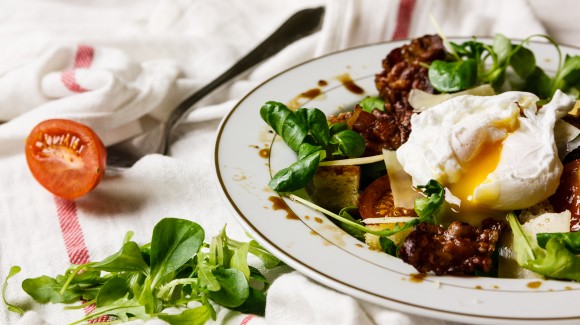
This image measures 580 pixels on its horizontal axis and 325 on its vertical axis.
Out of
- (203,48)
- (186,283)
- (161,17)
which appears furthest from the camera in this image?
(161,17)

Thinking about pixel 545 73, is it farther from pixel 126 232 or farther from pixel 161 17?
pixel 161 17

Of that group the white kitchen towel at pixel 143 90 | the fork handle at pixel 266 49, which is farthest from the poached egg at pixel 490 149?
the fork handle at pixel 266 49

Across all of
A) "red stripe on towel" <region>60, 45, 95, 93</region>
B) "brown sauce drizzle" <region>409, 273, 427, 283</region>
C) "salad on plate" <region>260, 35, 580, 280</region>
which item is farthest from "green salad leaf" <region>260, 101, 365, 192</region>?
"red stripe on towel" <region>60, 45, 95, 93</region>

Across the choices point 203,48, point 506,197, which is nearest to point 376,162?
point 506,197

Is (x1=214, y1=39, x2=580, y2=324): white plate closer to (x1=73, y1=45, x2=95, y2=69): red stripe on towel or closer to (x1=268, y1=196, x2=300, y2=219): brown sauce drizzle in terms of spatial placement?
(x1=268, y1=196, x2=300, y2=219): brown sauce drizzle

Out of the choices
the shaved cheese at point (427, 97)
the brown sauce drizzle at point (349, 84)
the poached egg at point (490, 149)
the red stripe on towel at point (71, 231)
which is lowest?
the red stripe on towel at point (71, 231)

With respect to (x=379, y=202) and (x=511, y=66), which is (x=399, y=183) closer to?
(x=379, y=202)

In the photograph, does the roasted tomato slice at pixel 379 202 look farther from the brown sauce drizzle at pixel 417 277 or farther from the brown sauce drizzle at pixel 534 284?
the brown sauce drizzle at pixel 534 284
